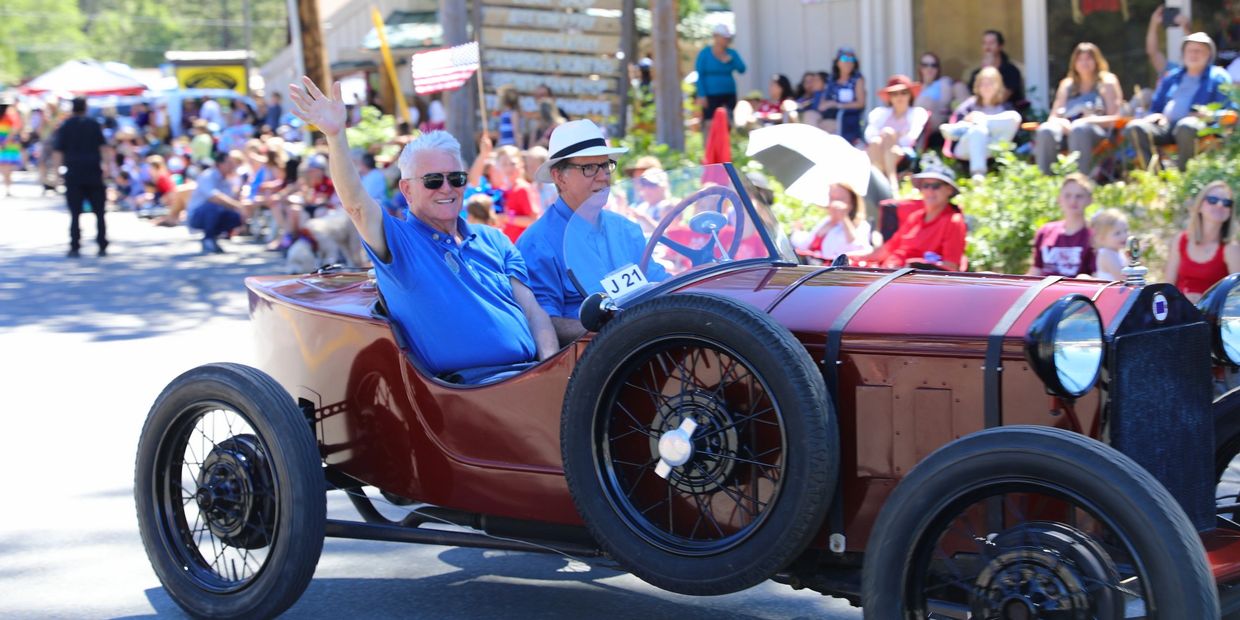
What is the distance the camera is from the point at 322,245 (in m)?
12.7

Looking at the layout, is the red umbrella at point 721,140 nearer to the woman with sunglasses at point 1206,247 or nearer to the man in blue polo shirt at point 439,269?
the woman with sunglasses at point 1206,247

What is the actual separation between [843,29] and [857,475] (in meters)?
12.9

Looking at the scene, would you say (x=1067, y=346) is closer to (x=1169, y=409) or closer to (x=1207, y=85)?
(x=1169, y=409)

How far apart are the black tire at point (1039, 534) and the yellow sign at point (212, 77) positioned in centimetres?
3753

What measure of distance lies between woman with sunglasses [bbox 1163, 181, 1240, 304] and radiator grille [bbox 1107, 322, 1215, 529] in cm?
364

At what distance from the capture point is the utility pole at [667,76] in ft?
39.4

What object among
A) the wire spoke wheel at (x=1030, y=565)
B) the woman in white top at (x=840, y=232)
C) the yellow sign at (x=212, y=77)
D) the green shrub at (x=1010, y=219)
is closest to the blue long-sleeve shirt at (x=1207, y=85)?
the green shrub at (x=1010, y=219)

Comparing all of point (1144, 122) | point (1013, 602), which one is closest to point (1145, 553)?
point (1013, 602)

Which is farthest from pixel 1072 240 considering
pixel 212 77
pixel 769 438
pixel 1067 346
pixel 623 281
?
pixel 212 77

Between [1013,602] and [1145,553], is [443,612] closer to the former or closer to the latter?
[1013,602]

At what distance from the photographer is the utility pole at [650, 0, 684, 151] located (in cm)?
1201

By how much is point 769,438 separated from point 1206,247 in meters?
4.37

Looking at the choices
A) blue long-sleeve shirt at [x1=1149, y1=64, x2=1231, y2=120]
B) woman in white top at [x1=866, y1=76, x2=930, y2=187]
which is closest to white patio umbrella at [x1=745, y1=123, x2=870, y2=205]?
woman in white top at [x1=866, y1=76, x2=930, y2=187]

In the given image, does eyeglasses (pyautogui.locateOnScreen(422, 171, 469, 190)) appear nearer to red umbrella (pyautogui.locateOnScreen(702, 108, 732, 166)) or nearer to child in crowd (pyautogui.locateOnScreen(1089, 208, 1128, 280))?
red umbrella (pyautogui.locateOnScreen(702, 108, 732, 166))
